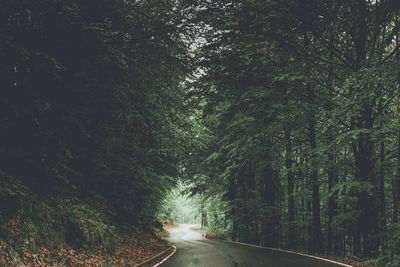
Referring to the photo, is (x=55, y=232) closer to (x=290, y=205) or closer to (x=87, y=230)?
(x=87, y=230)

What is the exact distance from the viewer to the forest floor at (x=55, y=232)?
6.78 metres

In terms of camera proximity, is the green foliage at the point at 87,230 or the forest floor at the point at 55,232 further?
the green foliage at the point at 87,230

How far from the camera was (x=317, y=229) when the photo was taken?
13.4 meters

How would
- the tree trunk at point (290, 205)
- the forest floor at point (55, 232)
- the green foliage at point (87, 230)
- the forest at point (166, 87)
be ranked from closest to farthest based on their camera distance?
the forest floor at point (55, 232), the forest at point (166, 87), the green foliage at point (87, 230), the tree trunk at point (290, 205)

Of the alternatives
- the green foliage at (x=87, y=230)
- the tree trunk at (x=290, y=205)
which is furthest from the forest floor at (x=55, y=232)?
the tree trunk at (x=290, y=205)

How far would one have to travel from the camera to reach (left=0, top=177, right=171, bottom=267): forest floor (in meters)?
6.78

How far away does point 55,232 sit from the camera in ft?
27.5

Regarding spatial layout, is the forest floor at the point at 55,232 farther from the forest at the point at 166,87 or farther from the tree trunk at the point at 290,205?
the tree trunk at the point at 290,205

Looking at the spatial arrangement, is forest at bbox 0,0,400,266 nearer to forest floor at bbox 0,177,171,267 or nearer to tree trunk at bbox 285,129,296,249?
forest floor at bbox 0,177,171,267

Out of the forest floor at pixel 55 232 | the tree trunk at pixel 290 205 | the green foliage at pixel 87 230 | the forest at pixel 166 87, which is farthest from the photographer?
the tree trunk at pixel 290 205

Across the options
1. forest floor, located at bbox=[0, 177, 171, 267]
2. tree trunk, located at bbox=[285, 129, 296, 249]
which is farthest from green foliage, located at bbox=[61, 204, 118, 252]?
tree trunk, located at bbox=[285, 129, 296, 249]

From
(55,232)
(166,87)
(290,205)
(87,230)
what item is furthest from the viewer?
(290,205)

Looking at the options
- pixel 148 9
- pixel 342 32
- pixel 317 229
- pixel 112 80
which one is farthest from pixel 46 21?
pixel 317 229

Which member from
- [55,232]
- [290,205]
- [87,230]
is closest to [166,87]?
[87,230]
